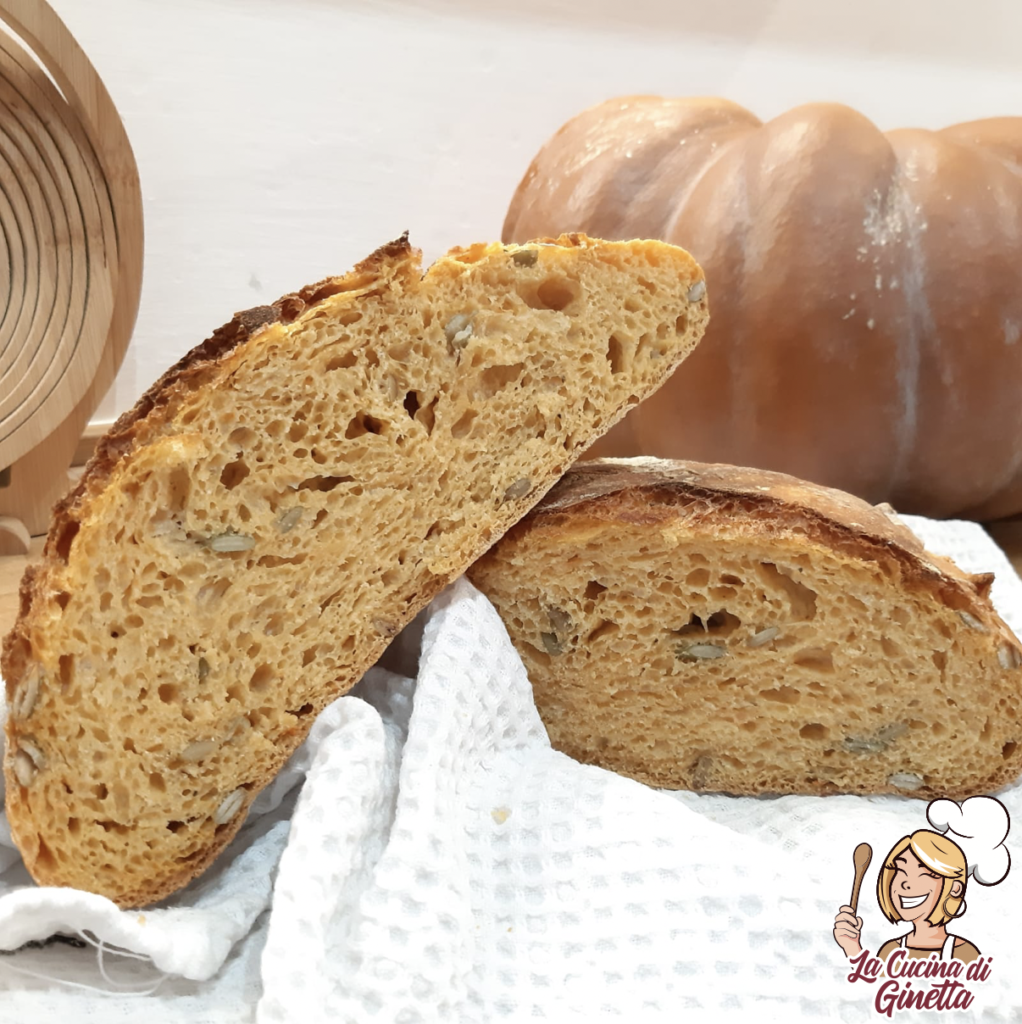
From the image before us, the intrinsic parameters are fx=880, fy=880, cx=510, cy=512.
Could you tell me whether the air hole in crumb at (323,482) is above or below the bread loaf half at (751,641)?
above

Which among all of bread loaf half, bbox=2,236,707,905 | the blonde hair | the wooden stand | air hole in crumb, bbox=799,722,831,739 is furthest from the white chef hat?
the wooden stand

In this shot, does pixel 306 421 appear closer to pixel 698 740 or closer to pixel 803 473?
pixel 698 740

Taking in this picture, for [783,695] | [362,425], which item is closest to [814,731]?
[783,695]

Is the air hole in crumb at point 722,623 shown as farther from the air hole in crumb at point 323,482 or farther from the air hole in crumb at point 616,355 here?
the air hole in crumb at point 323,482

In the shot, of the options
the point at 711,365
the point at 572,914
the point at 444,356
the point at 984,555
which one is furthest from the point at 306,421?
the point at 984,555

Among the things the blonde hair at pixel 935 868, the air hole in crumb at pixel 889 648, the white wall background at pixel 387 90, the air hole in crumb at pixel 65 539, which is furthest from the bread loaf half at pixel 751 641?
the white wall background at pixel 387 90
